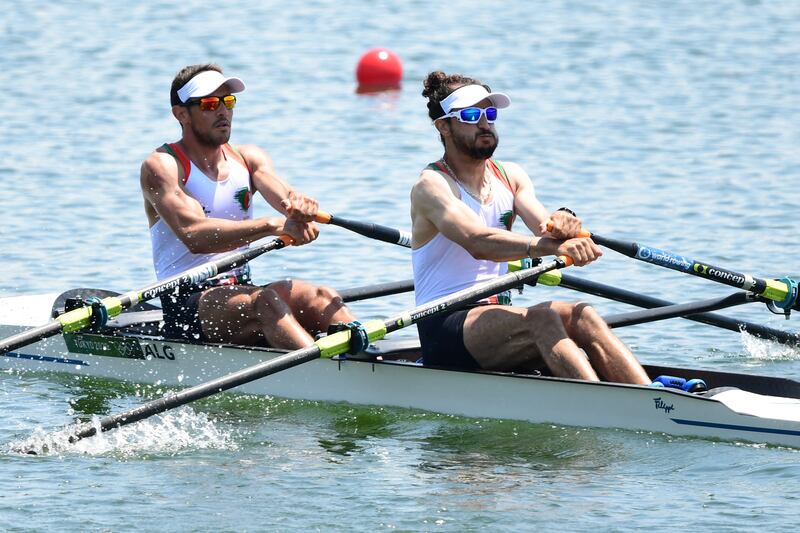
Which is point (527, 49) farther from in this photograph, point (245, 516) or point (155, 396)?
point (245, 516)

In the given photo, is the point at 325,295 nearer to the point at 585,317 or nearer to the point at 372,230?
the point at 372,230

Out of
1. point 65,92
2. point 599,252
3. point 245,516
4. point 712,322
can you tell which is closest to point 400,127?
point 65,92

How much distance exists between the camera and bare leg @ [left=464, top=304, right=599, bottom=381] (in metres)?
8.35

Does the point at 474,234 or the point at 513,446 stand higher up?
the point at 474,234

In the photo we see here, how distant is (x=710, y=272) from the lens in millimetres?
9422

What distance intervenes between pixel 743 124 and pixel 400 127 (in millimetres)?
4627

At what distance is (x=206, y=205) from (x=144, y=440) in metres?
1.75

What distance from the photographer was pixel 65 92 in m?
22.8

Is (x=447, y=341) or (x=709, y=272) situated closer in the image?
(x=447, y=341)

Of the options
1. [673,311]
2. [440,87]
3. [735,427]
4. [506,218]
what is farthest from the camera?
[673,311]

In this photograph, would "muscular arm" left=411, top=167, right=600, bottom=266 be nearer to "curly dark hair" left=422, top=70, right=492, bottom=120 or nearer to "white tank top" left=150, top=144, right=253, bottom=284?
"curly dark hair" left=422, top=70, right=492, bottom=120

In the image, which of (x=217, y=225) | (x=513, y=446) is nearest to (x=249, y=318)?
(x=217, y=225)

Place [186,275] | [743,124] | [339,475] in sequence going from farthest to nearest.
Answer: [743,124] < [186,275] < [339,475]

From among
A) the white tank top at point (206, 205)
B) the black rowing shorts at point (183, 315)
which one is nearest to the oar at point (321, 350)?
the black rowing shorts at point (183, 315)
